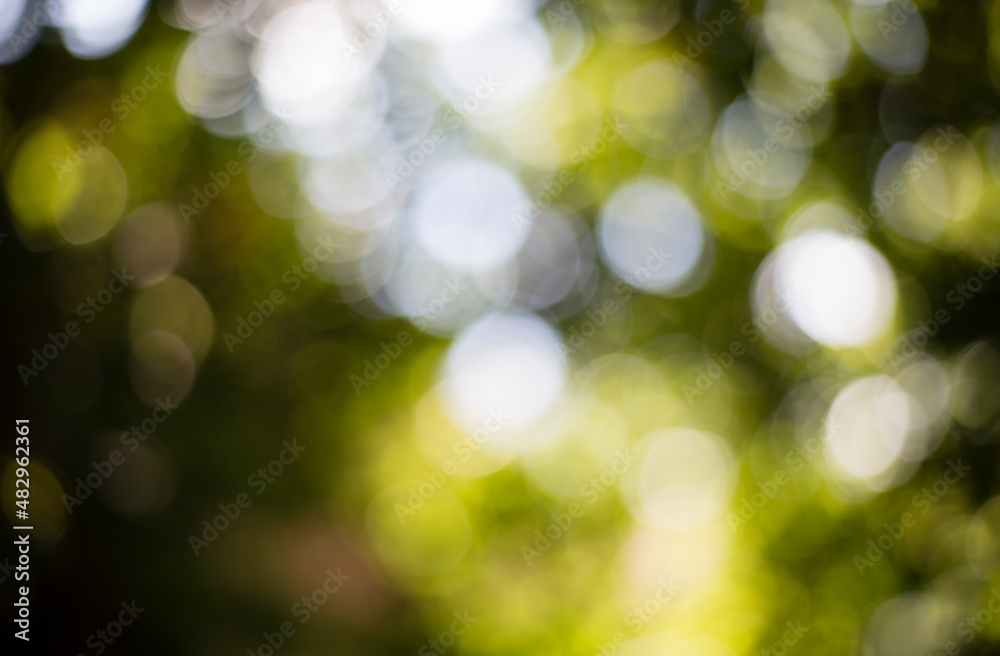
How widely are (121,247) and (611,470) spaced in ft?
5.04

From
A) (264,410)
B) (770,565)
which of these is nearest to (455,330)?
(264,410)

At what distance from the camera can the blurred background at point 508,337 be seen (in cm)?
146

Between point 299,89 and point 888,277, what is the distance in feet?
5.84

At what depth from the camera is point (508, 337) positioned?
2.04 meters

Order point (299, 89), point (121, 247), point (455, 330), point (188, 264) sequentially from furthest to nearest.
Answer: point (455, 330) → point (299, 89) → point (188, 264) → point (121, 247)

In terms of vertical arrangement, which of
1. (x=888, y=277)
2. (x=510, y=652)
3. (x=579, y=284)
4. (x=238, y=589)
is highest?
(x=888, y=277)

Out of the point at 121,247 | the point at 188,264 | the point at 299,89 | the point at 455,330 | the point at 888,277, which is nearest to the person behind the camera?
the point at 888,277

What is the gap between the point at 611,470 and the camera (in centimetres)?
183

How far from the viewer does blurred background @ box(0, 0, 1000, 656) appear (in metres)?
1.46

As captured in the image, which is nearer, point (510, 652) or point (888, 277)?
point (888, 277)

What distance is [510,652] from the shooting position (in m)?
1.68

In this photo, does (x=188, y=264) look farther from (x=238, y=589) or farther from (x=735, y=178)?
(x=735, y=178)

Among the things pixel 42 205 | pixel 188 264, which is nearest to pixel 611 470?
pixel 188 264

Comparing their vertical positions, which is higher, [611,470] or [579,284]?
→ [579,284]
